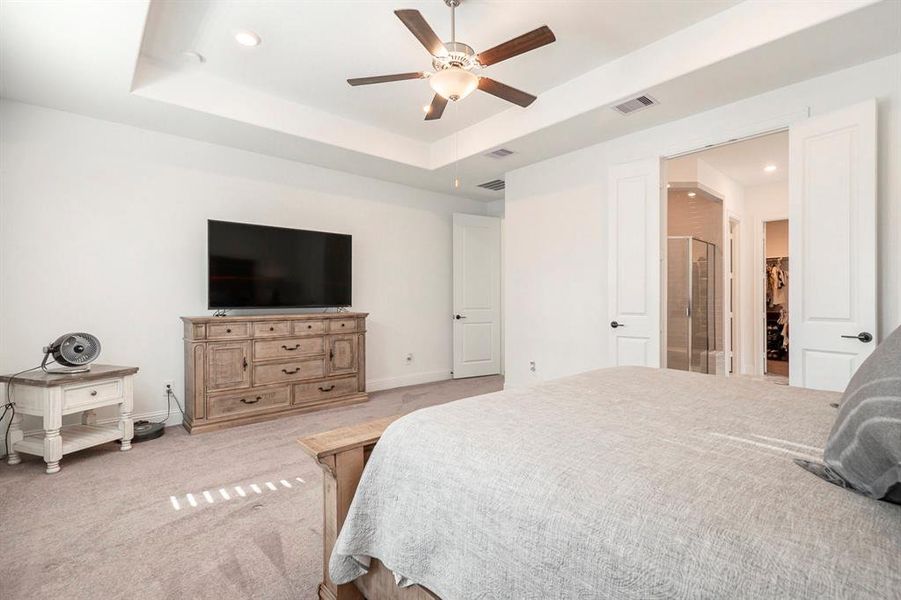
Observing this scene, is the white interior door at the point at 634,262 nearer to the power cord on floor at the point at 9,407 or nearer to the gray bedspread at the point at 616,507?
the gray bedspread at the point at 616,507

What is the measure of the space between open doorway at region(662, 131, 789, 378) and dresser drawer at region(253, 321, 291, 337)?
425 cm

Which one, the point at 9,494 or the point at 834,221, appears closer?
the point at 9,494

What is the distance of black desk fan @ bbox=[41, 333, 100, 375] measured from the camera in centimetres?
285

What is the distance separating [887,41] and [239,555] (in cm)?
425

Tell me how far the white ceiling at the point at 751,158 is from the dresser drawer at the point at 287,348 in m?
3.92

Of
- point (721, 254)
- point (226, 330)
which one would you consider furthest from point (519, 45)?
point (721, 254)

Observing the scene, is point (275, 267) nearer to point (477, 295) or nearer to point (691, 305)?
point (477, 295)

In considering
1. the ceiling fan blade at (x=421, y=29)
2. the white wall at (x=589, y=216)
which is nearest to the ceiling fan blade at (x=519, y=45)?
the ceiling fan blade at (x=421, y=29)

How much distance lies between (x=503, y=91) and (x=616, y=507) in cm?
243

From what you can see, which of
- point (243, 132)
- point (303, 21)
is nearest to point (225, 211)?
point (243, 132)

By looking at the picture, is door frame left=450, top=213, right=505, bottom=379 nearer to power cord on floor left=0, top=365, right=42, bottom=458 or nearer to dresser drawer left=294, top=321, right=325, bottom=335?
dresser drawer left=294, top=321, right=325, bottom=335

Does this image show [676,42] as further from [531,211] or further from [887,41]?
[531,211]

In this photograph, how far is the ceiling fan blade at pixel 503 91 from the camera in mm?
2490

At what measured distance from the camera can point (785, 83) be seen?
2.87 meters
